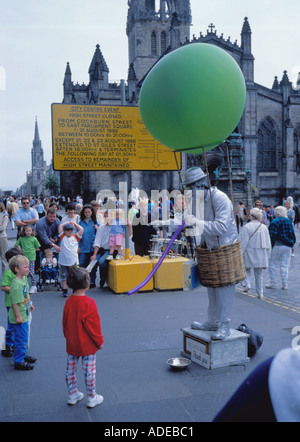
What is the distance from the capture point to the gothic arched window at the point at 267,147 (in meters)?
42.4

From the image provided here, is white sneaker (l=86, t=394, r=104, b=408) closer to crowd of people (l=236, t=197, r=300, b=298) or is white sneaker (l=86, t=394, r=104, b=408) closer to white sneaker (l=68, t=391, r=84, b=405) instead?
white sneaker (l=68, t=391, r=84, b=405)

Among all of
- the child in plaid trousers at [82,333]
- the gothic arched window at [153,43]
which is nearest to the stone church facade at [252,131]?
the gothic arched window at [153,43]

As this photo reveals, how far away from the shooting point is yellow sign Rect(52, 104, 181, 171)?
881 cm

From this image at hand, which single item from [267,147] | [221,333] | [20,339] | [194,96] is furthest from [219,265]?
[267,147]

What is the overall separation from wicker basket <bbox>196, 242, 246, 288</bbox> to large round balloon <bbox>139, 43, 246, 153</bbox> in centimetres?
110

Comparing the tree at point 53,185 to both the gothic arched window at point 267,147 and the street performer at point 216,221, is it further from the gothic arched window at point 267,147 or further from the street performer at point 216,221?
the street performer at point 216,221

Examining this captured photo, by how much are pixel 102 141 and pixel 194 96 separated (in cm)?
519

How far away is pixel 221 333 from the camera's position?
4.57 meters

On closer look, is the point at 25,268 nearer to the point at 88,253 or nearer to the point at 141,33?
the point at 88,253

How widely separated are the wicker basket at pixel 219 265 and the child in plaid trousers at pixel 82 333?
128cm

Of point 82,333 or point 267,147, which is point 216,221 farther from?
point 267,147

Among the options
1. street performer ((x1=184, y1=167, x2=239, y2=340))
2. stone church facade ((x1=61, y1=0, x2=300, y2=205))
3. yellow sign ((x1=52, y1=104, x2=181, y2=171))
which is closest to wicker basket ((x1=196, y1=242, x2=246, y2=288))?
street performer ((x1=184, y1=167, x2=239, y2=340))

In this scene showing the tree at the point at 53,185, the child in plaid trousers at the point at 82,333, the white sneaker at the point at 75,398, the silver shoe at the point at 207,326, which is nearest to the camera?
the child in plaid trousers at the point at 82,333

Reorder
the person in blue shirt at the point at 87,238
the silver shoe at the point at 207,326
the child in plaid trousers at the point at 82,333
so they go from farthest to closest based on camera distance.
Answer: the person in blue shirt at the point at 87,238 < the silver shoe at the point at 207,326 < the child in plaid trousers at the point at 82,333
